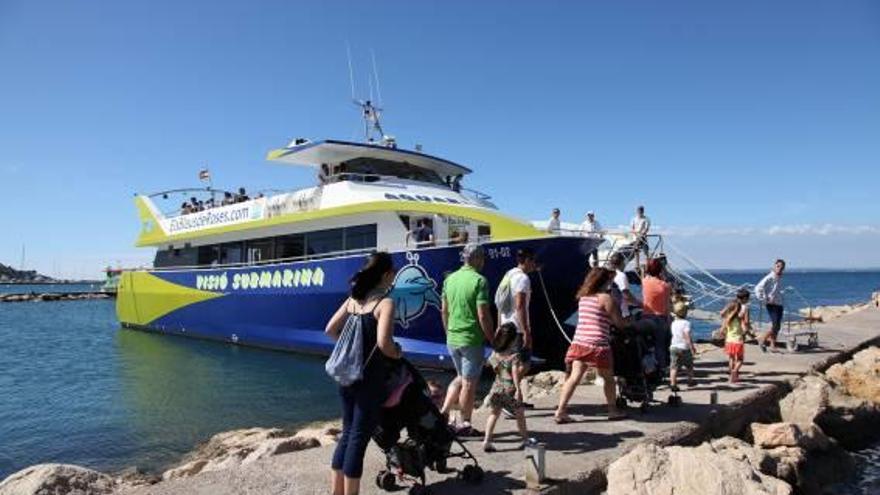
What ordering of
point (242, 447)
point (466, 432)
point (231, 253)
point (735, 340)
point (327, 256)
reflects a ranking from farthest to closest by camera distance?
1. point (231, 253)
2. point (327, 256)
3. point (735, 340)
4. point (242, 447)
5. point (466, 432)

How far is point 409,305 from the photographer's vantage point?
14086 millimetres

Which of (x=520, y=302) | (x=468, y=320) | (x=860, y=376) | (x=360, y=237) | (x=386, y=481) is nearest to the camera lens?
(x=386, y=481)

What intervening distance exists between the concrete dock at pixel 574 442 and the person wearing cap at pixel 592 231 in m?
4.49

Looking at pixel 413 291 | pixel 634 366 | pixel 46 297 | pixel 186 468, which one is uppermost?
pixel 413 291

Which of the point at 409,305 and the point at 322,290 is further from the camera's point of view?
the point at 322,290

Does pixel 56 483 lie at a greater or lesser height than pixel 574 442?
lesser

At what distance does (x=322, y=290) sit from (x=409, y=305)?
294 cm

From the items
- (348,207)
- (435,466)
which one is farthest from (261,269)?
(435,466)

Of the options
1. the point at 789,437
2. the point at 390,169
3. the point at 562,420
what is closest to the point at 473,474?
the point at 562,420

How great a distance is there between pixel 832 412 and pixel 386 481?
6.40 m

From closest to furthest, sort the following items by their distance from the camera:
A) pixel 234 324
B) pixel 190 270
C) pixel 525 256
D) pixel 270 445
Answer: pixel 525 256 → pixel 270 445 → pixel 234 324 → pixel 190 270

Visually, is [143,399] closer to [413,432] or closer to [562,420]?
[562,420]

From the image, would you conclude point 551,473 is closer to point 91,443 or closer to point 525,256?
point 525,256

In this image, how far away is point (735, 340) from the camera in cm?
880
